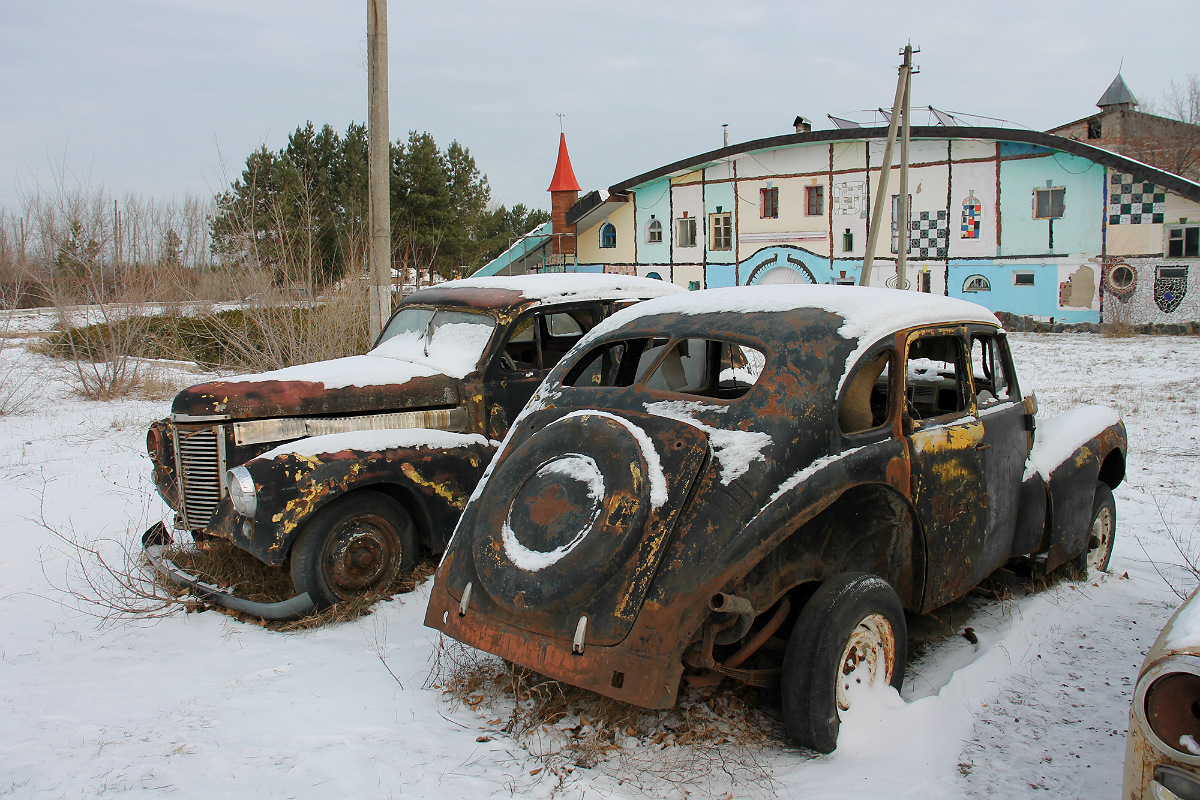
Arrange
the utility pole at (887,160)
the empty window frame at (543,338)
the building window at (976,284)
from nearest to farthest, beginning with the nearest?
the empty window frame at (543,338) < the utility pole at (887,160) < the building window at (976,284)

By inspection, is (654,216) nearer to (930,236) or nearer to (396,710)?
(930,236)

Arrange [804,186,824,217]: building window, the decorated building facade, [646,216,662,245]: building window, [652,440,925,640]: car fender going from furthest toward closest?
[646,216,662,245]: building window
[804,186,824,217]: building window
the decorated building facade
[652,440,925,640]: car fender

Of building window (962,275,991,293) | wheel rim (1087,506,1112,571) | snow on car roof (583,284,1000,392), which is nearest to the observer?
snow on car roof (583,284,1000,392)

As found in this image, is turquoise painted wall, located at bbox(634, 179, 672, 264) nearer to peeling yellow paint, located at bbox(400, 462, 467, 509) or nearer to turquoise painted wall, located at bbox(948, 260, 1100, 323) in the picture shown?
turquoise painted wall, located at bbox(948, 260, 1100, 323)

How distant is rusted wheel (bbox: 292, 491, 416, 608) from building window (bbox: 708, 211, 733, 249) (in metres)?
25.8

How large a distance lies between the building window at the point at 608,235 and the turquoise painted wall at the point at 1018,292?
41.1 ft

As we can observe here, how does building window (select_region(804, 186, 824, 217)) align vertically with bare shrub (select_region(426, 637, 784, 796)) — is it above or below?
above

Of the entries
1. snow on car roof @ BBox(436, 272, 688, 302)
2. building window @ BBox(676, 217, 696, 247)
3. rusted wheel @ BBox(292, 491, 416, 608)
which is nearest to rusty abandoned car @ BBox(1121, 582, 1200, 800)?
rusted wheel @ BBox(292, 491, 416, 608)

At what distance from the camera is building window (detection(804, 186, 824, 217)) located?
27.3 metres

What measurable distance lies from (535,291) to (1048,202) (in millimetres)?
23393

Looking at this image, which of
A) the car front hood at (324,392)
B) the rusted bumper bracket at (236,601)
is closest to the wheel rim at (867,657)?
the rusted bumper bracket at (236,601)

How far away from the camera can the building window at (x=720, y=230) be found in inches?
1147

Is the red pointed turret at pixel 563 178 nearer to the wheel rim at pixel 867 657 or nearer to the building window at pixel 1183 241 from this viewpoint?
the building window at pixel 1183 241

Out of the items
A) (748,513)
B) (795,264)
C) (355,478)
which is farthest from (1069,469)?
(795,264)
